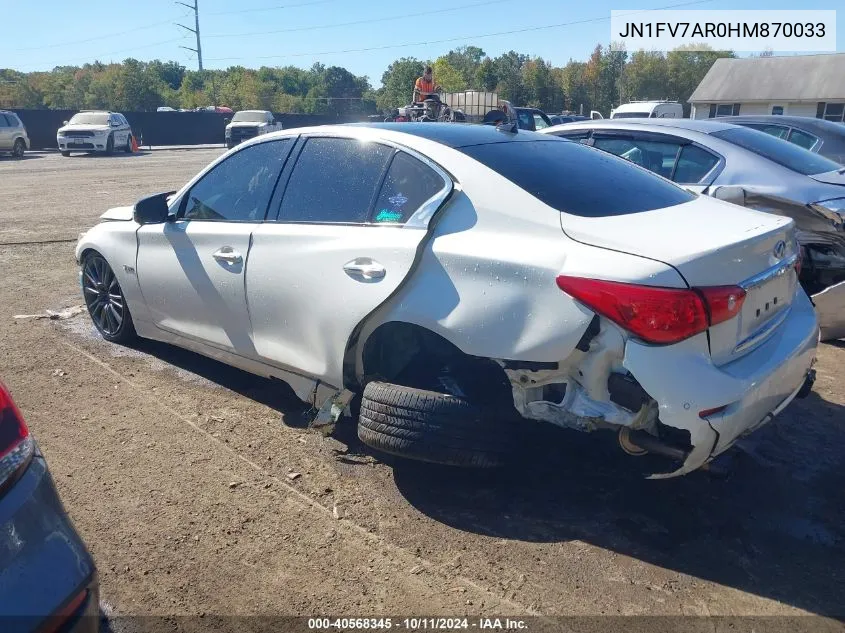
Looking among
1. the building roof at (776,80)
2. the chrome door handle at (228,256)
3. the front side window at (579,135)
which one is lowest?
the chrome door handle at (228,256)

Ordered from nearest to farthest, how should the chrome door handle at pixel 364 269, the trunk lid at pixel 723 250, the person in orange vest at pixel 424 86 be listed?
the trunk lid at pixel 723 250 < the chrome door handle at pixel 364 269 < the person in orange vest at pixel 424 86

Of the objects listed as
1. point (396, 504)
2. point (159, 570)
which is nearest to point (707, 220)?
point (396, 504)

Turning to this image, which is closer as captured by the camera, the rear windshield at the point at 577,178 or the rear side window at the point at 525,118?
the rear windshield at the point at 577,178

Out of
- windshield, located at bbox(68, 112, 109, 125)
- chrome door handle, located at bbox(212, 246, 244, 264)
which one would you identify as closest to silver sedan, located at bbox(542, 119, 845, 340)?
chrome door handle, located at bbox(212, 246, 244, 264)

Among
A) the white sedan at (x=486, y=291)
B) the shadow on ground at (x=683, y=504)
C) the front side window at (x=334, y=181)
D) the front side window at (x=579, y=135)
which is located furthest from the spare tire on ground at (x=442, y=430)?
the front side window at (x=579, y=135)

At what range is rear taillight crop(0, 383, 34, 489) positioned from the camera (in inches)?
76.7

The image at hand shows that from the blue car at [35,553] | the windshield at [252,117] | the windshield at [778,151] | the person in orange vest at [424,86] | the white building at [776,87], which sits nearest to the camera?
the blue car at [35,553]

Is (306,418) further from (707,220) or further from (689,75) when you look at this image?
(689,75)

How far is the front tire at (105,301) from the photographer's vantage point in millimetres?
5227

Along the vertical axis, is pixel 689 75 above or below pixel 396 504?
above

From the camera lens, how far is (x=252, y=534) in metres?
3.09

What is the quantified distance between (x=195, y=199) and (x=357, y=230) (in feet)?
4.99

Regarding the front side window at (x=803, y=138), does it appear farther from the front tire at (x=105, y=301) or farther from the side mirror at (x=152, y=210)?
the front tire at (x=105, y=301)

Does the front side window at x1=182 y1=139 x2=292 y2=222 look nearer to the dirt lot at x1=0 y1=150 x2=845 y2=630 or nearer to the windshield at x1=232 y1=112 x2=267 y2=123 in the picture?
the dirt lot at x1=0 y1=150 x2=845 y2=630
